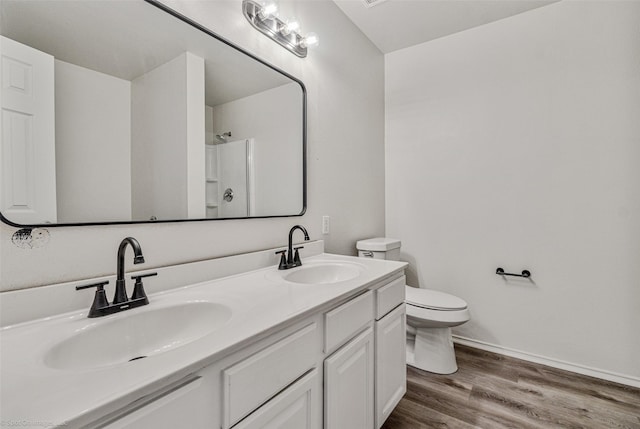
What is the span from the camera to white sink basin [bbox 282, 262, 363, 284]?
4.57 ft

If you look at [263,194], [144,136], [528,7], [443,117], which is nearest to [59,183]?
[144,136]

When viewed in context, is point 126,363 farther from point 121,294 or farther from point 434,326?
point 434,326

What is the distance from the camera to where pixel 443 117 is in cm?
235

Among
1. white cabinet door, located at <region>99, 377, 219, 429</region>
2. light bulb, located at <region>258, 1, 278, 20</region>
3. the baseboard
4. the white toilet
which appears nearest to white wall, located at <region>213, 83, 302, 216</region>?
light bulb, located at <region>258, 1, 278, 20</region>

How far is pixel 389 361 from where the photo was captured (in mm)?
1364

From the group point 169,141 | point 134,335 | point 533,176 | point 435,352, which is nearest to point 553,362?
point 435,352

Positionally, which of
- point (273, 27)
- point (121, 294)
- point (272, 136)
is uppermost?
point (273, 27)

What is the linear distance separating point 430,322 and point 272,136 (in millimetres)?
1503

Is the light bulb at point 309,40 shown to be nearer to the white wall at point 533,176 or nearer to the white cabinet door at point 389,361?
the white wall at point 533,176

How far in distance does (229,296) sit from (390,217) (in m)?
1.92

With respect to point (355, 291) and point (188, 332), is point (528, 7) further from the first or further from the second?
point (188, 332)

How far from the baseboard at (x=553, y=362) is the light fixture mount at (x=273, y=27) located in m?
2.39

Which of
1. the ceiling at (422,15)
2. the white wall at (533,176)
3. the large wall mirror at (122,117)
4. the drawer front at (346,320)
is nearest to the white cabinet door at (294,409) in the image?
the drawer front at (346,320)

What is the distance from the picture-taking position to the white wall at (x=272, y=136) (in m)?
1.36
